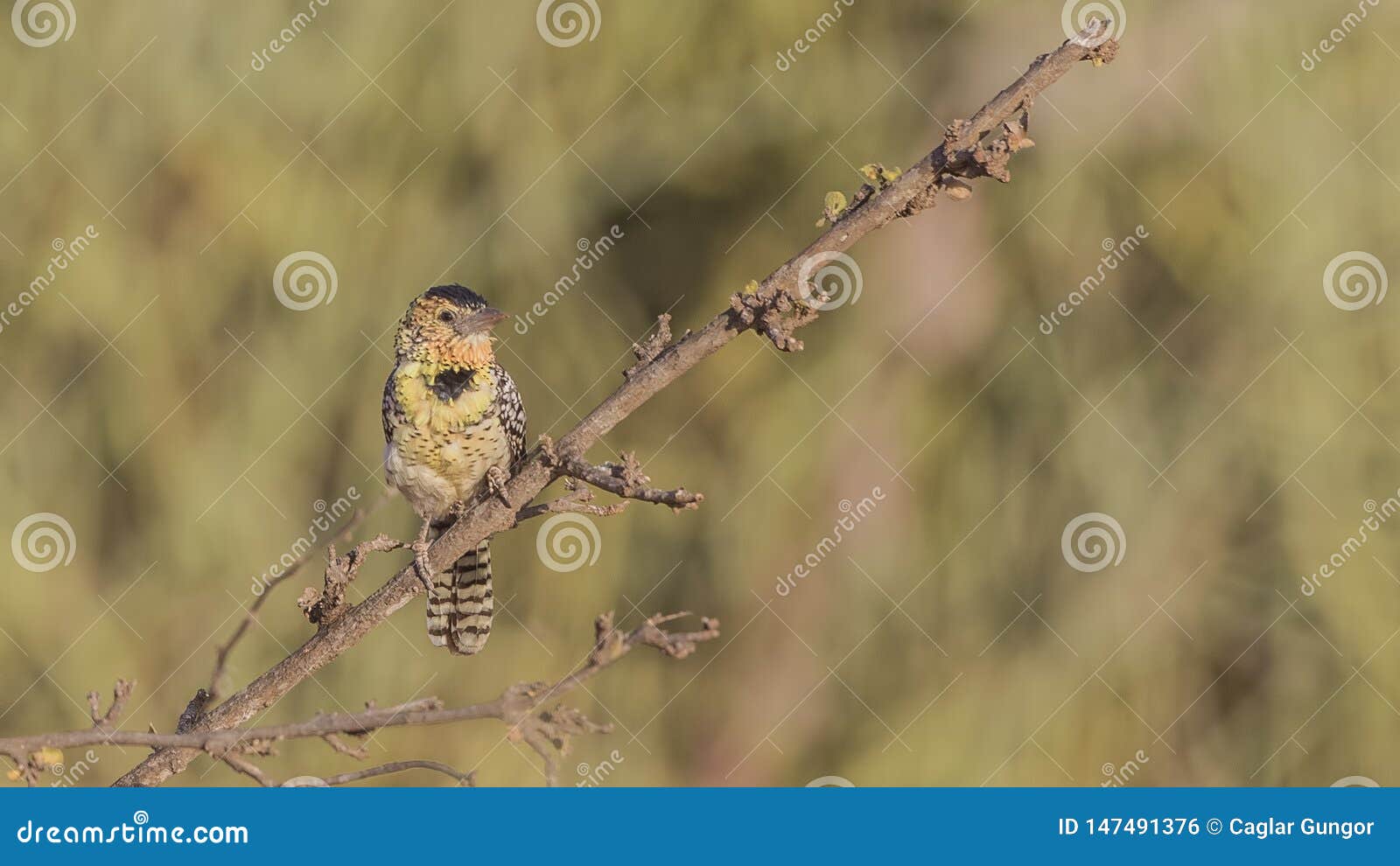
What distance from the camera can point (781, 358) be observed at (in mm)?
5949

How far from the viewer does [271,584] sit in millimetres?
1936

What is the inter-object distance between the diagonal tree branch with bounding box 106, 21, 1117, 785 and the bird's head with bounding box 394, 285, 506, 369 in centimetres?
129

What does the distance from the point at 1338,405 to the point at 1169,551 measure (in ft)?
2.77

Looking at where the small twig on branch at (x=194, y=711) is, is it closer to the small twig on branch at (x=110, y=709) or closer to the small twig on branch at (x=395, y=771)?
the small twig on branch at (x=110, y=709)

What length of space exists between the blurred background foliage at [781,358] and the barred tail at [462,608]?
5.08 feet

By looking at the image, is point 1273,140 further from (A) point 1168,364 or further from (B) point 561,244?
(B) point 561,244

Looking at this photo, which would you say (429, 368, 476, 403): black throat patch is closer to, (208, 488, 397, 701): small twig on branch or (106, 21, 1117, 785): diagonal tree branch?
(106, 21, 1117, 785): diagonal tree branch

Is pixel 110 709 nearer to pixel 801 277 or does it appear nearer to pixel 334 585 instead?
pixel 334 585

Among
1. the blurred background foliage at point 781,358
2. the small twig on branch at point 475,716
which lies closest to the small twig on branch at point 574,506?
the small twig on branch at point 475,716

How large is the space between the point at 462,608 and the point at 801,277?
83.6 inches

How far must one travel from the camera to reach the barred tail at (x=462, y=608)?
400 centimetres

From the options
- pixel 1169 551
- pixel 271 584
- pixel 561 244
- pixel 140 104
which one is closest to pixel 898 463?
pixel 1169 551

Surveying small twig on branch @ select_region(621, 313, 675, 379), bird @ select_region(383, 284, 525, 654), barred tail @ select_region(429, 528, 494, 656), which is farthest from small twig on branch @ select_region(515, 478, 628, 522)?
barred tail @ select_region(429, 528, 494, 656)

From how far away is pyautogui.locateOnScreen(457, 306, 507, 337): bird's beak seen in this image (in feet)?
11.7
